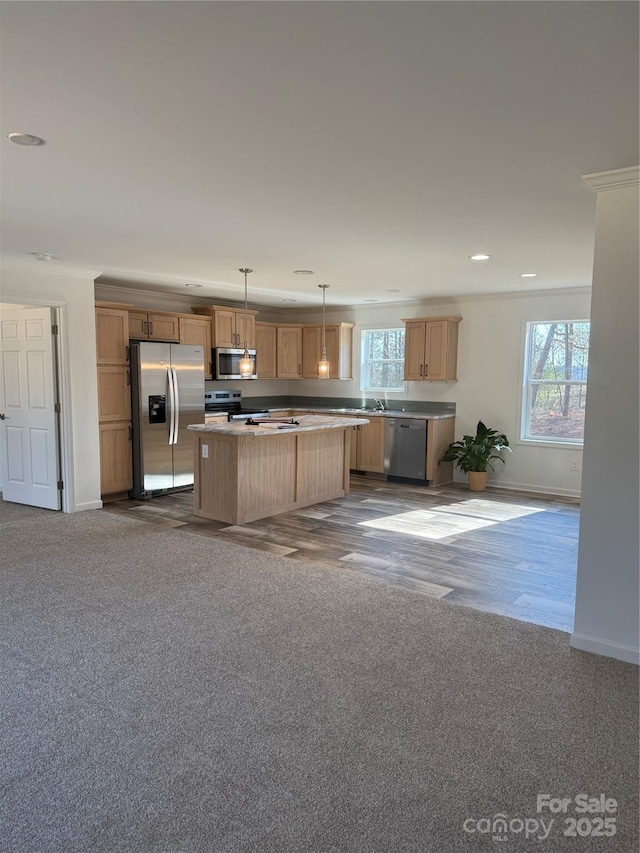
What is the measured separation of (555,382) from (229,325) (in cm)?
423

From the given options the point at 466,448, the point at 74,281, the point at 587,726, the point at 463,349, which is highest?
the point at 74,281

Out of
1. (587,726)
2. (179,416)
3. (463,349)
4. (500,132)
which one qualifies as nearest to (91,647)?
(587,726)

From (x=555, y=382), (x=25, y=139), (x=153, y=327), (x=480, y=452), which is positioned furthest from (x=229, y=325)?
(x=25, y=139)

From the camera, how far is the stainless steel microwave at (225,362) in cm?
763

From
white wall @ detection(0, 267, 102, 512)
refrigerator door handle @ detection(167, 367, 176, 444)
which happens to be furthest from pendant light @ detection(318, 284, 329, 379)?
white wall @ detection(0, 267, 102, 512)

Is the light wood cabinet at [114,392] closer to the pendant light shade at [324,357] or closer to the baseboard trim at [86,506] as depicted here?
the baseboard trim at [86,506]

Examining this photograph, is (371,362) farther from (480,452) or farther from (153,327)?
(153,327)

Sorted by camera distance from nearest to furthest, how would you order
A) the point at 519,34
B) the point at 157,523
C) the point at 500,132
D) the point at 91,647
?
1. the point at 519,34
2. the point at 500,132
3. the point at 91,647
4. the point at 157,523

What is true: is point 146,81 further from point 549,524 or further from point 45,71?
point 549,524

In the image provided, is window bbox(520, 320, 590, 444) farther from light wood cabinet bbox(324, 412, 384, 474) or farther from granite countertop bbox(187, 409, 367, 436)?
granite countertop bbox(187, 409, 367, 436)

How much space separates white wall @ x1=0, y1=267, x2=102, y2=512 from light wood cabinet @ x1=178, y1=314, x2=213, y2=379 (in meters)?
1.47

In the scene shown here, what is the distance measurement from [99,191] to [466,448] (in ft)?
17.4

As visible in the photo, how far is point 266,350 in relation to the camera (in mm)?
8602

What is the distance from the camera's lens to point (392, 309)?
8352 mm
